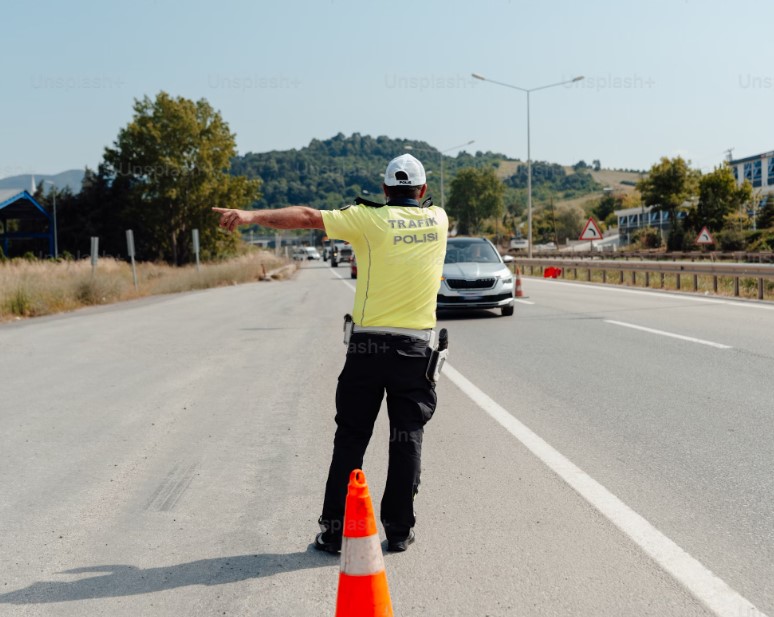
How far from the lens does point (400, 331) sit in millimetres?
4004

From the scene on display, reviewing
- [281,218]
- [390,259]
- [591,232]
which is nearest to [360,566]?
[390,259]

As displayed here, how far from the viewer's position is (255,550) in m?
3.90

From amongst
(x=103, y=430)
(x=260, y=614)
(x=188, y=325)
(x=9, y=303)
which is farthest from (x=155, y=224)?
(x=260, y=614)

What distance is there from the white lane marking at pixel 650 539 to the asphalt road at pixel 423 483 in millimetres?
42

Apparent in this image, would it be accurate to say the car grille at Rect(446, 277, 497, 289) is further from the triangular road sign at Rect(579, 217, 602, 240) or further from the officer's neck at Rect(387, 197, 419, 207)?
the triangular road sign at Rect(579, 217, 602, 240)

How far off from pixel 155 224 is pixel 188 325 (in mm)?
44743

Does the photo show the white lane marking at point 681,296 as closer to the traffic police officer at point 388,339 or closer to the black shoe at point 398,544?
the traffic police officer at point 388,339

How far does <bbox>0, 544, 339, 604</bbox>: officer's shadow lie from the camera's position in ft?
11.3

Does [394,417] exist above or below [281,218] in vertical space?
below

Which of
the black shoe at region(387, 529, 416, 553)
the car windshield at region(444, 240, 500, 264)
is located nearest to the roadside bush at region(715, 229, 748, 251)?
the car windshield at region(444, 240, 500, 264)

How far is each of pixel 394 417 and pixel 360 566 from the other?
102 cm

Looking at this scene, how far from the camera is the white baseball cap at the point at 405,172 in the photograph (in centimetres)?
409

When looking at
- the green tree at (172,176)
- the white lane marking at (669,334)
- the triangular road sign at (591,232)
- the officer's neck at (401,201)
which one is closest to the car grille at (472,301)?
the white lane marking at (669,334)

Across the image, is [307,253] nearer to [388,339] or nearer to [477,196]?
[477,196]
